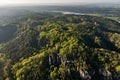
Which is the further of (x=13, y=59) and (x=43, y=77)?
(x=13, y=59)

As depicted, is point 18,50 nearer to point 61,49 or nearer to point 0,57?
point 0,57

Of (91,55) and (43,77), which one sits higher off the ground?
(91,55)

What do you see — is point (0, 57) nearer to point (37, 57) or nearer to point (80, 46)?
point (37, 57)

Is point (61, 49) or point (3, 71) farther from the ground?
point (61, 49)

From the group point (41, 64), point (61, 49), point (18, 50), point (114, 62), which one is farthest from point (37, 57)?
point (114, 62)

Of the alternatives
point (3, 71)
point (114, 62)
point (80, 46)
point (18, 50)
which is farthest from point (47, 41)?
point (114, 62)

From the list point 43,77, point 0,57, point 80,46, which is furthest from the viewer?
point 0,57

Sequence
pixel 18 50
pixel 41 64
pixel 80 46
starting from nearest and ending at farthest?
pixel 41 64
pixel 80 46
pixel 18 50

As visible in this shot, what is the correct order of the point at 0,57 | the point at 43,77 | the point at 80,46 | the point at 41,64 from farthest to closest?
the point at 0,57, the point at 80,46, the point at 41,64, the point at 43,77

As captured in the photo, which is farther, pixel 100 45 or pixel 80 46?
pixel 100 45
